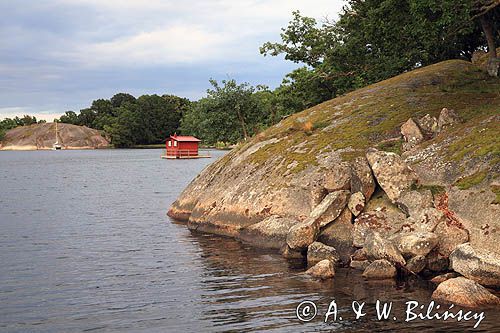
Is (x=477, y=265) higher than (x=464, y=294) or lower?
higher

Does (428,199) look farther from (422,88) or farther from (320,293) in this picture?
(422,88)

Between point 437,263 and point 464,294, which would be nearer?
point 464,294

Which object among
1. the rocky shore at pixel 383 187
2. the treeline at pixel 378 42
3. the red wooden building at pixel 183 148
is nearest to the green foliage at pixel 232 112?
the red wooden building at pixel 183 148

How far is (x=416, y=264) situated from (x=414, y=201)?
319 centimetres

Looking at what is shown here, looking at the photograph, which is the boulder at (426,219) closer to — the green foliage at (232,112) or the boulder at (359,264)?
the boulder at (359,264)

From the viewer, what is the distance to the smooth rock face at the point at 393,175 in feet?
75.9

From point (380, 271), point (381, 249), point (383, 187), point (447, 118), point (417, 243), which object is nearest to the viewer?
point (380, 271)

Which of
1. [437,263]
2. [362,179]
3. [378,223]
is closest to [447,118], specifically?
[362,179]

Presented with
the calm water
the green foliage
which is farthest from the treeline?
the green foliage

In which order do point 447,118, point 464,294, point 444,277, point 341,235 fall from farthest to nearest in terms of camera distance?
point 447,118
point 341,235
point 444,277
point 464,294

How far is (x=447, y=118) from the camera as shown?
27.5 metres

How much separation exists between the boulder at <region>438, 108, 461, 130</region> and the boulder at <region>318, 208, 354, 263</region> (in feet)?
24.1

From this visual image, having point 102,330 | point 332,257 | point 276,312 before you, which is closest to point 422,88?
point 332,257

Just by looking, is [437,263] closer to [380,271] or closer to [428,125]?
[380,271]
